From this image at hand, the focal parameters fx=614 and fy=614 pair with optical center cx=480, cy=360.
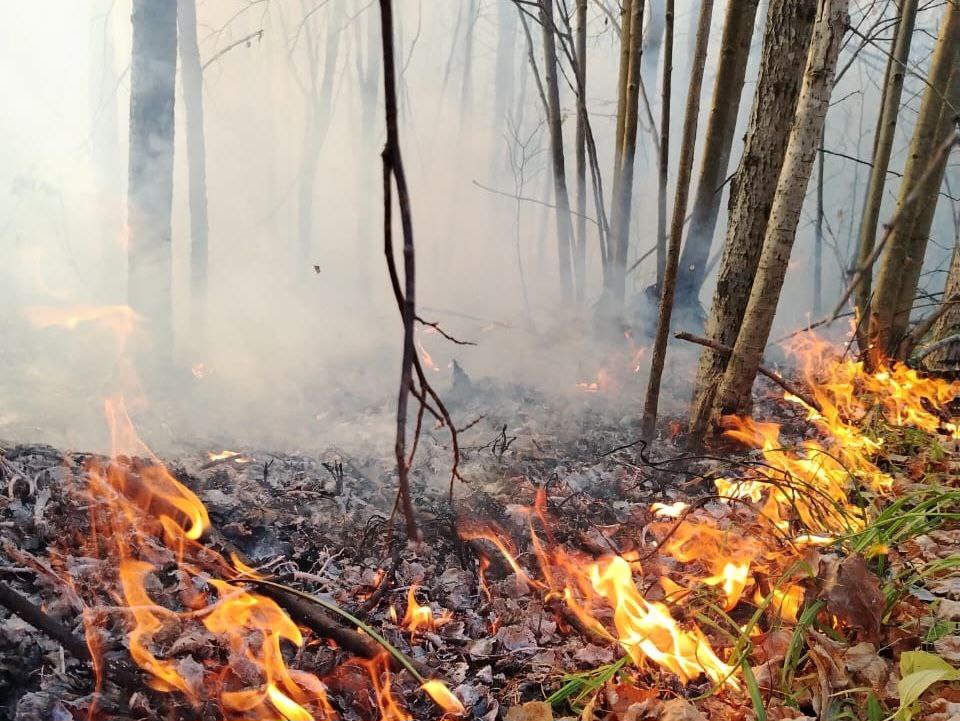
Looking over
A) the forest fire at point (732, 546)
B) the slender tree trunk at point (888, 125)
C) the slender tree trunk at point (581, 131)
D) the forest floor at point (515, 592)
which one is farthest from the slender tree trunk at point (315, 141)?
the forest fire at point (732, 546)

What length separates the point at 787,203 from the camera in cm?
370

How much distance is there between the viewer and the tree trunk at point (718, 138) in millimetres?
4836

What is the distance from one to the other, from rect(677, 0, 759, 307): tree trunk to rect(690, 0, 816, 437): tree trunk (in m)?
0.78

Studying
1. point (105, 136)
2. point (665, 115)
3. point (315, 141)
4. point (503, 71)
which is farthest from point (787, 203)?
point (105, 136)

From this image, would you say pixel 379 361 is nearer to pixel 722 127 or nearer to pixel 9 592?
pixel 722 127

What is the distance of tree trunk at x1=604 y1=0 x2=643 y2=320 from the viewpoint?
5.62 m

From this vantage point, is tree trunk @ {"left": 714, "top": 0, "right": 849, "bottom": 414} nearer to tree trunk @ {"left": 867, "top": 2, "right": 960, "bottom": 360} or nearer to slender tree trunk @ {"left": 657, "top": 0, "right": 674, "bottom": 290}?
slender tree trunk @ {"left": 657, "top": 0, "right": 674, "bottom": 290}

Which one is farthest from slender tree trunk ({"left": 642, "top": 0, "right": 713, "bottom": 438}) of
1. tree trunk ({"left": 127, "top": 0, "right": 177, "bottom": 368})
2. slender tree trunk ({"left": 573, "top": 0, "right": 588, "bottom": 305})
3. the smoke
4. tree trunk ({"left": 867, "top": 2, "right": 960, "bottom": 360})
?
tree trunk ({"left": 127, "top": 0, "right": 177, "bottom": 368})

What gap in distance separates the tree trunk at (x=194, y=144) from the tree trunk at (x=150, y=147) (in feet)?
10.4

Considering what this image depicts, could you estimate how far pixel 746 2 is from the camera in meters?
4.77

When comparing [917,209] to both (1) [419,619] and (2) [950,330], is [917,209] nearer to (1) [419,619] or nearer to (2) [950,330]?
(2) [950,330]

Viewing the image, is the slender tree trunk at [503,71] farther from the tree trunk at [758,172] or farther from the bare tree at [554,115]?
the tree trunk at [758,172]

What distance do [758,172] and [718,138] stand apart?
1613 mm

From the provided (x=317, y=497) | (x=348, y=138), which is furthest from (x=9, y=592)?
(x=348, y=138)
